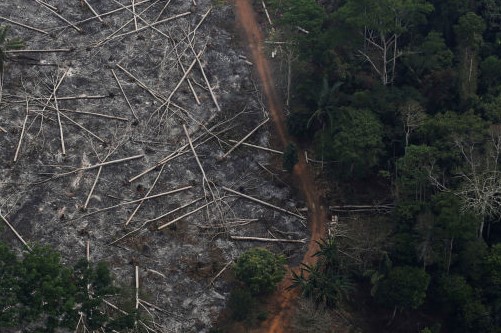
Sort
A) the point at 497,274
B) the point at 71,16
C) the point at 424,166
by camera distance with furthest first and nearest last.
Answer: the point at 71,16, the point at 424,166, the point at 497,274

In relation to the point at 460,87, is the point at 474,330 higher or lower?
lower

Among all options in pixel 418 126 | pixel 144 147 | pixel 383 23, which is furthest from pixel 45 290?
pixel 383 23

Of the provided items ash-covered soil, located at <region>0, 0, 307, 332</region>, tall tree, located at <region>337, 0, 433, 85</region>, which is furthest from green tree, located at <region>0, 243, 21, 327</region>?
tall tree, located at <region>337, 0, 433, 85</region>

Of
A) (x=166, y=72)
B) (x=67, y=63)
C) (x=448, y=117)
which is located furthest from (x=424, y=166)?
(x=67, y=63)

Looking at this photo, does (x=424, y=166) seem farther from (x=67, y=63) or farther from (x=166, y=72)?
(x=67, y=63)

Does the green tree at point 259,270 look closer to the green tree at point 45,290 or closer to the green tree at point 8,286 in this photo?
the green tree at point 45,290

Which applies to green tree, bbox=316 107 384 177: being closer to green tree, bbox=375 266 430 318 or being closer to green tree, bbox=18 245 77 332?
green tree, bbox=375 266 430 318

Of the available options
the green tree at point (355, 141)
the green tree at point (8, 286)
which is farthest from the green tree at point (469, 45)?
the green tree at point (8, 286)
